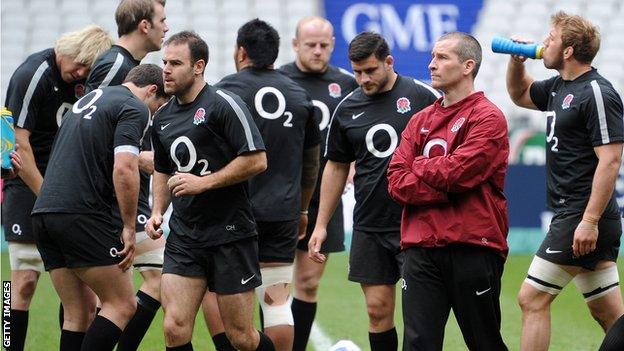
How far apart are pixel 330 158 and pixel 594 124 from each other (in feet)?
5.51

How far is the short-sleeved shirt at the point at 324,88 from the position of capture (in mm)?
7754

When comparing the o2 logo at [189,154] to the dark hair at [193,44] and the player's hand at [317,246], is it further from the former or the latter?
the player's hand at [317,246]

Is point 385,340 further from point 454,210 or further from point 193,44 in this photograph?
point 193,44

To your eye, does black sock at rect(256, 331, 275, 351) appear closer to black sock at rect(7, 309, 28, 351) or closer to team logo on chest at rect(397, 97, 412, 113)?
team logo on chest at rect(397, 97, 412, 113)

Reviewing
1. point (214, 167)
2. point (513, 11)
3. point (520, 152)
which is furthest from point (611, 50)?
point (214, 167)

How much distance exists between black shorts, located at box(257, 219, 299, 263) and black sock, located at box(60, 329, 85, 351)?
122 centimetres

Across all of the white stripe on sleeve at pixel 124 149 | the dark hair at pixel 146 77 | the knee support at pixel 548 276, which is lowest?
the knee support at pixel 548 276

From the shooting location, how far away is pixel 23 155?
21.8 feet

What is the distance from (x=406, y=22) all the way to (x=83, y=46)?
38.6 feet

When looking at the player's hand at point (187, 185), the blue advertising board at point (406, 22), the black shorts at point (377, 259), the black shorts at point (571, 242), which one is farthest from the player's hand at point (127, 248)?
the blue advertising board at point (406, 22)

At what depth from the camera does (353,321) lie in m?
8.97

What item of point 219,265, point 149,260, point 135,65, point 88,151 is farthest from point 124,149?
point 149,260

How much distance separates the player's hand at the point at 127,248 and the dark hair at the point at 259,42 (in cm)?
151

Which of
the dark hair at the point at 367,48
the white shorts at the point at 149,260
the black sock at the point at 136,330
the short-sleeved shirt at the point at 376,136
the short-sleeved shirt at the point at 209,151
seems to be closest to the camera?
the short-sleeved shirt at the point at 209,151
